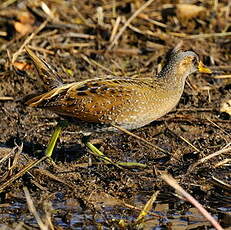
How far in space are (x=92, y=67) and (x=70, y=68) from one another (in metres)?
0.31

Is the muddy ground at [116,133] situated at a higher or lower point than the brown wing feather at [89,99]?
lower

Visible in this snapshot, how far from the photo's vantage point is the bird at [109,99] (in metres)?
6.90

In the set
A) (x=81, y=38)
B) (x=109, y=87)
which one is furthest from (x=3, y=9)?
(x=109, y=87)

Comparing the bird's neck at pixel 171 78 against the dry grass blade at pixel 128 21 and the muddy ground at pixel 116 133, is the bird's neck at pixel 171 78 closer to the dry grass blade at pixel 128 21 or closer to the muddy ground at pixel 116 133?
the muddy ground at pixel 116 133

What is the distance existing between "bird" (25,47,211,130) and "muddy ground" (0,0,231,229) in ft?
1.44

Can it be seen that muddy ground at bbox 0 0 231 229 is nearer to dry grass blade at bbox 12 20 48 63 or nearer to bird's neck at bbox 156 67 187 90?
dry grass blade at bbox 12 20 48 63

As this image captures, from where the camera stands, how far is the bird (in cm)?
690

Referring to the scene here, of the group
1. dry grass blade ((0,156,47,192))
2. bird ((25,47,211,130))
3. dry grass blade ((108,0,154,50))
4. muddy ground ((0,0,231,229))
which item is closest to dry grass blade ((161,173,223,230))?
muddy ground ((0,0,231,229))

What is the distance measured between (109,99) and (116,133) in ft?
1.52

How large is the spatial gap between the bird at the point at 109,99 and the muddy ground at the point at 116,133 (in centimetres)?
44

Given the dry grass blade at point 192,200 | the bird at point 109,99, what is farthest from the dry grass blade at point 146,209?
the bird at point 109,99

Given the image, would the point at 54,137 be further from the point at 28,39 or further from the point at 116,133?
the point at 28,39

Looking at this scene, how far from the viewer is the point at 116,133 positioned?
7215mm

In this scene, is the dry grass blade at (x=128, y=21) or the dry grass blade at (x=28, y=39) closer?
the dry grass blade at (x=28, y=39)
